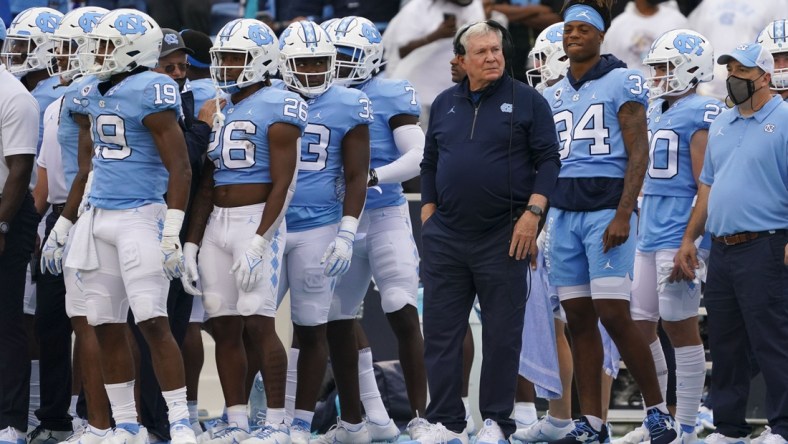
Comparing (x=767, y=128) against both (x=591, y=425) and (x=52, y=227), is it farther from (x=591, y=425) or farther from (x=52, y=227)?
(x=52, y=227)

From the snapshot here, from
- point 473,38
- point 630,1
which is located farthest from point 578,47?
point 630,1

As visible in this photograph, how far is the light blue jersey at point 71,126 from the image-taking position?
7273 millimetres

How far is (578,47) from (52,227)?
282cm

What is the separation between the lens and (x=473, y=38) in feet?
23.7

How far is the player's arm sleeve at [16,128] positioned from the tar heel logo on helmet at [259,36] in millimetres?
1190

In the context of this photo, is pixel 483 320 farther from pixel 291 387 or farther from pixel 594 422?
pixel 291 387

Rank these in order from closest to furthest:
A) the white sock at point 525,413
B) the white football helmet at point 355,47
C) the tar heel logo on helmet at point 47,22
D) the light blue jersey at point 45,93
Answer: the white football helmet at point 355,47 < the light blue jersey at point 45,93 < the tar heel logo on helmet at point 47,22 < the white sock at point 525,413

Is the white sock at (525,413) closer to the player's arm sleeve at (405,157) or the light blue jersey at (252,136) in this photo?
the player's arm sleeve at (405,157)

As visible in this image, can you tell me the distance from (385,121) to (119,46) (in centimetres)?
165

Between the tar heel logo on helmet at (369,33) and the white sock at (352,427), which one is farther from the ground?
the tar heel logo on helmet at (369,33)

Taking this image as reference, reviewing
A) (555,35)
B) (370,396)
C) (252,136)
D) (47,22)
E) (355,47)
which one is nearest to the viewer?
(252,136)

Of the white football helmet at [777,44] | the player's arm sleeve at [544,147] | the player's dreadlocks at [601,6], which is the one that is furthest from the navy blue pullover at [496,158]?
the white football helmet at [777,44]

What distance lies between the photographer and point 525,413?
8.67 meters

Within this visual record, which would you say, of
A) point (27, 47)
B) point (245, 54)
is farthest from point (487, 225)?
point (27, 47)
